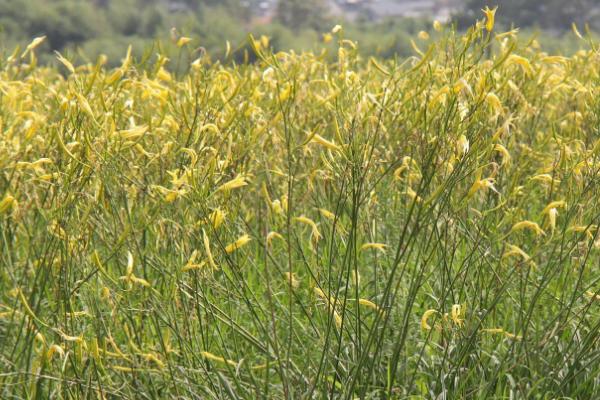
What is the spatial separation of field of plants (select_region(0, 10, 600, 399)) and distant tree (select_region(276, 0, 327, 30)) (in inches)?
2767

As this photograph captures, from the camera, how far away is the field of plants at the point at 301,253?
2.16 metres

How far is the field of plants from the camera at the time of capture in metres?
2.16

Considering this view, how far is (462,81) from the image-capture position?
6.24ft

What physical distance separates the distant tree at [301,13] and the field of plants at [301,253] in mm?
70280

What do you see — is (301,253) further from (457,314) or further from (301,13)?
(301,13)

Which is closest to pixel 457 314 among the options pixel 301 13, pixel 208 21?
pixel 208 21

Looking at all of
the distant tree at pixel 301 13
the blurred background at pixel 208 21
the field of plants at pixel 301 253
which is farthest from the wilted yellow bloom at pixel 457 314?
the distant tree at pixel 301 13

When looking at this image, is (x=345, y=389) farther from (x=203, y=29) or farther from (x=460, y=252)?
(x=203, y=29)

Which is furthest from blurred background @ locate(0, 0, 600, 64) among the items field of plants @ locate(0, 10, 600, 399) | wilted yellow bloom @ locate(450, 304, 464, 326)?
wilted yellow bloom @ locate(450, 304, 464, 326)

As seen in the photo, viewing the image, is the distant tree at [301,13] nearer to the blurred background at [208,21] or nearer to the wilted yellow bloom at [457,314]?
the blurred background at [208,21]

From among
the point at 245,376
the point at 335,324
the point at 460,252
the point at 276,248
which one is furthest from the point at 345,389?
the point at 276,248

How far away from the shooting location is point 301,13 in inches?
2938

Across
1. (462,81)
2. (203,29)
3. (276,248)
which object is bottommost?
(203,29)

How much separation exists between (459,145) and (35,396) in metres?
1.41
